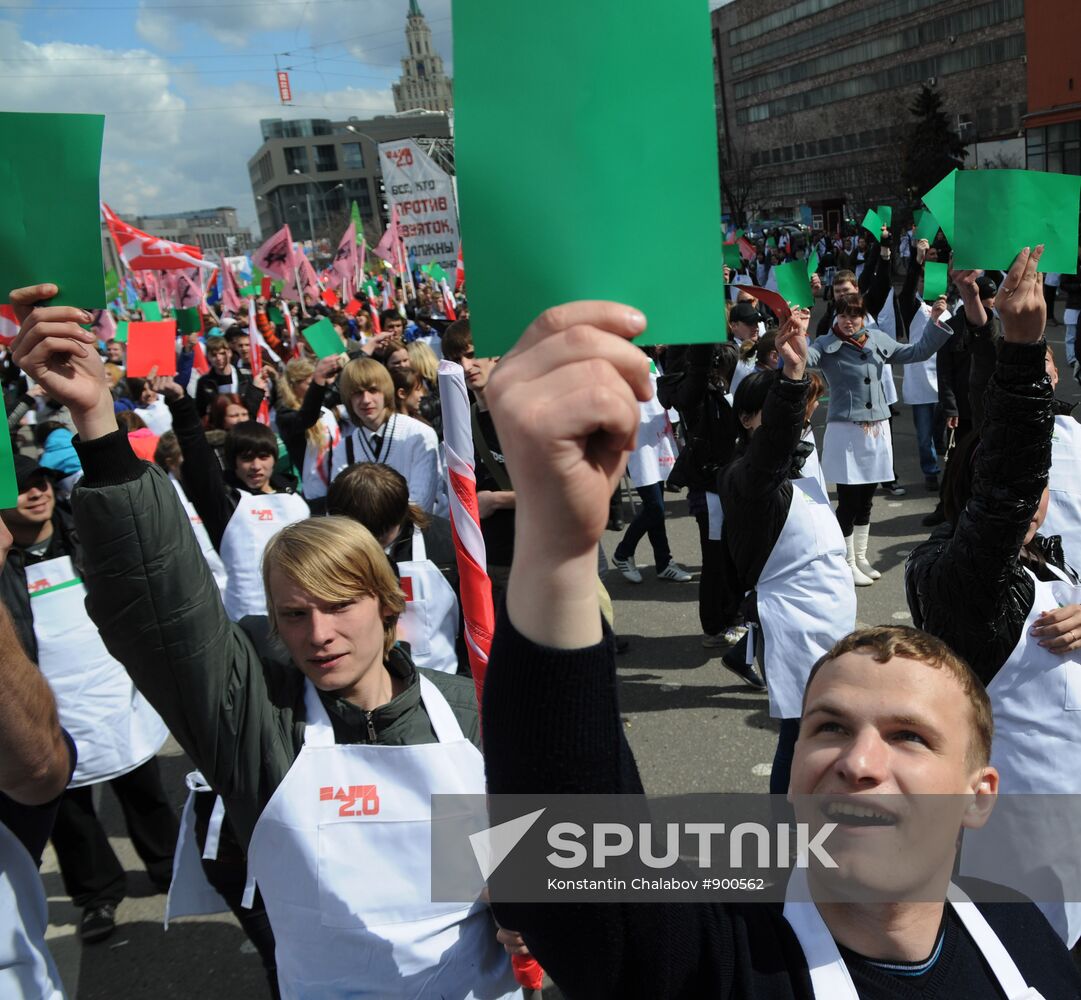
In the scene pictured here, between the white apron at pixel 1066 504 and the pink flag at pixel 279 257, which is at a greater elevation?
the pink flag at pixel 279 257

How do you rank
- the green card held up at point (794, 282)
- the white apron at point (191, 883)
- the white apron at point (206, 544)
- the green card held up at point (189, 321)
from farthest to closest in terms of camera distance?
1. the green card held up at point (189, 321)
2. the green card held up at point (794, 282)
3. the white apron at point (206, 544)
4. the white apron at point (191, 883)

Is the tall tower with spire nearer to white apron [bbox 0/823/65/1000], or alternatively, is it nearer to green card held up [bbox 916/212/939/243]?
green card held up [bbox 916/212/939/243]

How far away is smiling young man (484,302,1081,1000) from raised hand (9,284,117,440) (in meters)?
0.89

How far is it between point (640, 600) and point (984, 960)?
5.18m

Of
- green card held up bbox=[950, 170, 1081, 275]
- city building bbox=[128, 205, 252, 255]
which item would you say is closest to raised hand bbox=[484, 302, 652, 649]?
green card held up bbox=[950, 170, 1081, 275]

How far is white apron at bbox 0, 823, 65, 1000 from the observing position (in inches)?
64.8

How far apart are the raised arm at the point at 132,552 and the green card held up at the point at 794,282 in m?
→ 5.12

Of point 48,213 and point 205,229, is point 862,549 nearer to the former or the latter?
point 48,213

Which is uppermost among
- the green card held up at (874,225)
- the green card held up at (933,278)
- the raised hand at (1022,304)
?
the green card held up at (874,225)

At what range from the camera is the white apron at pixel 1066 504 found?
3039mm

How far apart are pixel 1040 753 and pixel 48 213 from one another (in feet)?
7.96

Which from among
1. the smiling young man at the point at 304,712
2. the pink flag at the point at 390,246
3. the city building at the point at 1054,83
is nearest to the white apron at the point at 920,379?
the smiling young man at the point at 304,712

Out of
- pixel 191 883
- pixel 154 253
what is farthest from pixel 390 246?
pixel 191 883

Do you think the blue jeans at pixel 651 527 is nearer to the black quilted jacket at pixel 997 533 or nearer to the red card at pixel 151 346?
the red card at pixel 151 346
